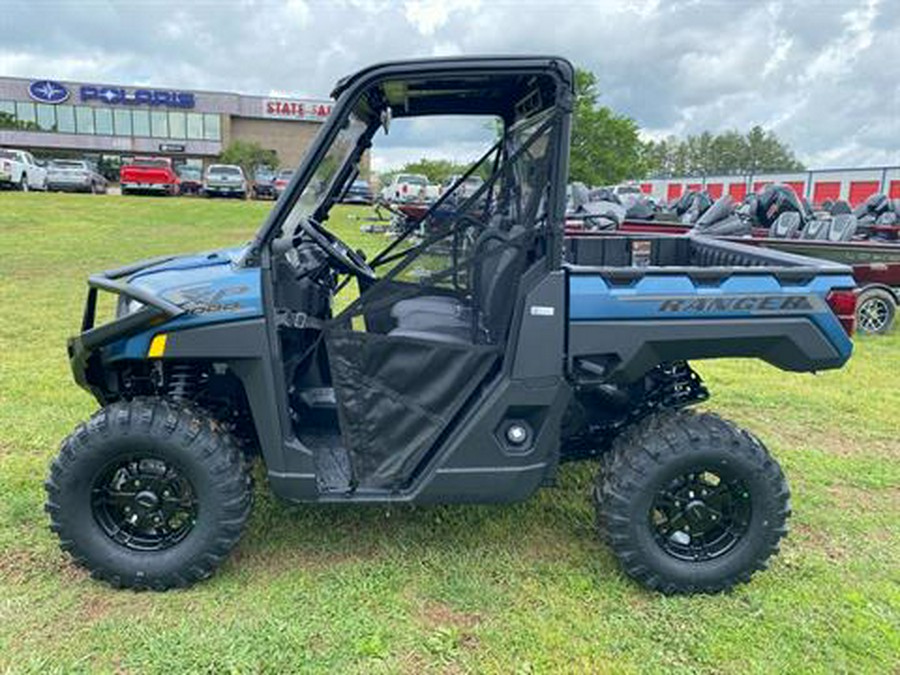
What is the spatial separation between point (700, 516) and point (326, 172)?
2.13m

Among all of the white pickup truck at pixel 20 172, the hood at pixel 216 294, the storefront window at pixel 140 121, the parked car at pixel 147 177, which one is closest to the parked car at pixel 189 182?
the parked car at pixel 147 177

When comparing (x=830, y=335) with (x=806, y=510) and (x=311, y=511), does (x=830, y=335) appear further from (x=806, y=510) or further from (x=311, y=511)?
(x=311, y=511)

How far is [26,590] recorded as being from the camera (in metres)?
2.82

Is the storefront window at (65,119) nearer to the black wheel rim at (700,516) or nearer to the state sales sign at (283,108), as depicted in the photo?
the state sales sign at (283,108)

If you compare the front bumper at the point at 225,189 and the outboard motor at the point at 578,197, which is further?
the front bumper at the point at 225,189

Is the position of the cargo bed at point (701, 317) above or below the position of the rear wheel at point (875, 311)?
above

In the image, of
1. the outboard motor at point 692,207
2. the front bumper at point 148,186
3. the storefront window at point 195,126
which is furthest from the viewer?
the storefront window at point 195,126

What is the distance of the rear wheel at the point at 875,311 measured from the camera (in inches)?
311

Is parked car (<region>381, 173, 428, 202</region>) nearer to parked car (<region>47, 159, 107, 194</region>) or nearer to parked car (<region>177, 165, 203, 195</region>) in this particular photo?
parked car (<region>177, 165, 203, 195</region>)

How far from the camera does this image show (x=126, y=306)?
2.86 m

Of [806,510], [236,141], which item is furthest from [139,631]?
[236,141]

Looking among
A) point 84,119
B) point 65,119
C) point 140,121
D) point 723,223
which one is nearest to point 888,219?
point 723,223

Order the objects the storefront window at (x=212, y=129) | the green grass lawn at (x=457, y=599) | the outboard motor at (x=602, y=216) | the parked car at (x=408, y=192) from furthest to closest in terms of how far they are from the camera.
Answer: the storefront window at (x=212, y=129) → the outboard motor at (x=602, y=216) → the parked car at (x=408, y=192) → the green grass lawn at (x=457, y=599)

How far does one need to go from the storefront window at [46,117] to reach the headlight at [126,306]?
58173 millimetres
